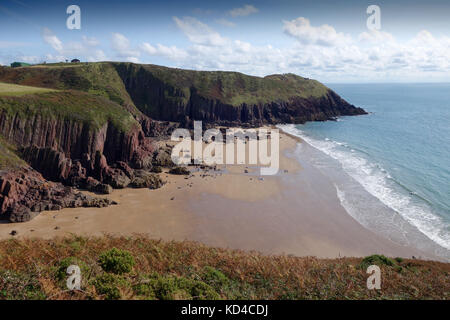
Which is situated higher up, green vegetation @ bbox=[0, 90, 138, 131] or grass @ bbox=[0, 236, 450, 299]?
green vegetation @ bbox=[0, 90, 138, 131]

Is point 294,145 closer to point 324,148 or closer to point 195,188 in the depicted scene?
point 324,148

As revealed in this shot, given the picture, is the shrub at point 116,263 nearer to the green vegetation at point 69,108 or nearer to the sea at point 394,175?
the sea at point 394,175

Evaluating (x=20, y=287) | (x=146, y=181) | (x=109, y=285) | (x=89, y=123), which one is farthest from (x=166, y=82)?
(x=109, y=285)

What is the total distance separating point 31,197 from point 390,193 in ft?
164

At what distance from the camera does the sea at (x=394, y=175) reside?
108 feet

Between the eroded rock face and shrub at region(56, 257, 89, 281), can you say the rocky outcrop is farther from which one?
shrub at region(56, 257, 89, 281)

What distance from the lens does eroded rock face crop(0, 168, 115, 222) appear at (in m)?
31.2

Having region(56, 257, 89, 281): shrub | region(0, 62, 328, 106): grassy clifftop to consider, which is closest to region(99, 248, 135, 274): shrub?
region(56, 257, 89, 281): shrub

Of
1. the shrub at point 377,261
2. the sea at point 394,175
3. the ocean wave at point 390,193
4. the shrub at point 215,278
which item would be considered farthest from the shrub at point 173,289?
the ocean wave at point 390,193

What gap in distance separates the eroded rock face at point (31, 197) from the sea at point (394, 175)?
117 feet

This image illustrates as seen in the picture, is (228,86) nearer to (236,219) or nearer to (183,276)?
(236,219)

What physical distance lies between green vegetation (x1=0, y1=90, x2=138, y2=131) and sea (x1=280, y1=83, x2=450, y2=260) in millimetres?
40643

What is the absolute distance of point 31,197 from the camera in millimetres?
33750
